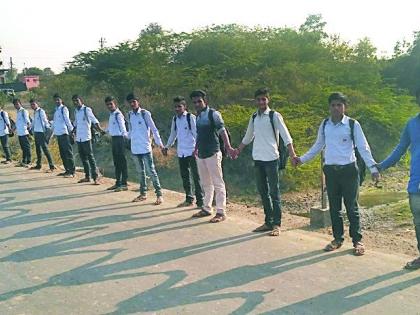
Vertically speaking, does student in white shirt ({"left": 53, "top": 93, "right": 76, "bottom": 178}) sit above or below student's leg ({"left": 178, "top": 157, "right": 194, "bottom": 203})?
above

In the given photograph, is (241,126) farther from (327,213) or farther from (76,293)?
(76,293)

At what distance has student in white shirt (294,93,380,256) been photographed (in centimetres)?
572

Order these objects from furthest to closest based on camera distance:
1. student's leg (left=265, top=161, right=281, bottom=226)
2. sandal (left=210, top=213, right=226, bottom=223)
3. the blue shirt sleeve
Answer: sandal (left=210, top=213, right=226, bottom=223), student's leg (left=265, top=161, right=281, bottom=226), the blue shirt sleeve

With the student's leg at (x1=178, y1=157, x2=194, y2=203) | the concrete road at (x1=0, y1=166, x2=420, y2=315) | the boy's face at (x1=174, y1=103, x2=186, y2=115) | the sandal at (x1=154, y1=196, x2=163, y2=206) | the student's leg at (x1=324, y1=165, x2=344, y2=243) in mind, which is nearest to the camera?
the concrete road at (x1=0, y1=166, x2=420, y2=315)

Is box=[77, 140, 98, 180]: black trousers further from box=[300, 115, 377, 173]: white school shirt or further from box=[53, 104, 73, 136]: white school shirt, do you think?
box=[300, 115, 377, 173]: white school shirt

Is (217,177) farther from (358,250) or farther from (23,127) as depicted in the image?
(23,127)

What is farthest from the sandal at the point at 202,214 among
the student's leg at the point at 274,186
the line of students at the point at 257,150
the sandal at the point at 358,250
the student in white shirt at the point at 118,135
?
the student in white shirt at the point at 118,135

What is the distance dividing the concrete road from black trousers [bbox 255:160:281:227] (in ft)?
1.08

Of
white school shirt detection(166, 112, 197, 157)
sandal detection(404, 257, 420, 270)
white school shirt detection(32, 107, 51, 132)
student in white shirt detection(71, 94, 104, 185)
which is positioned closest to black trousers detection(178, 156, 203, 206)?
white school shirt detection(166, 112, 197, 157)

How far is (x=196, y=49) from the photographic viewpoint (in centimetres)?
2747

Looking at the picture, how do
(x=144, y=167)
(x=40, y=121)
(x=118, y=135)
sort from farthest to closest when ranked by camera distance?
1. (x=40, y=121)
2. (x=118, y=135)
3. (x=144, y=167)

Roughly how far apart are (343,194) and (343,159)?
44 centimetres

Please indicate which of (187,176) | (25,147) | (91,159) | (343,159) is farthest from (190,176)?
(25,147)

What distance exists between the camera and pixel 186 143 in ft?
27.3
